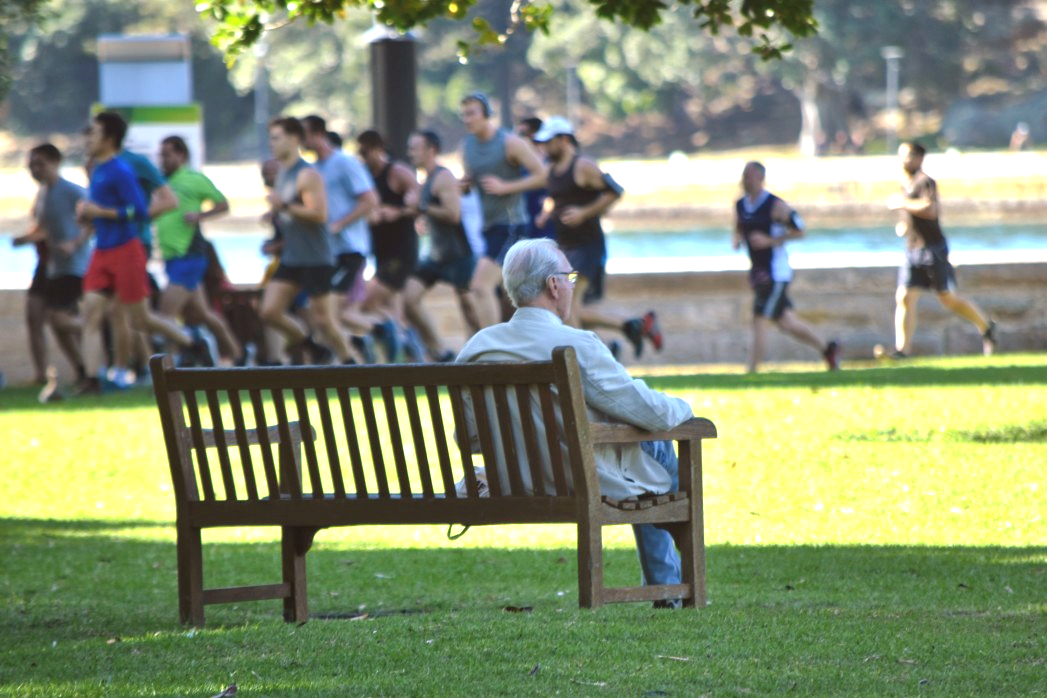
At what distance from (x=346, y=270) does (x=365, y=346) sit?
727mm

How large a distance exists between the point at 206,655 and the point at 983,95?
7785cm

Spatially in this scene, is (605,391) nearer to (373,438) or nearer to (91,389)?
(373,438)

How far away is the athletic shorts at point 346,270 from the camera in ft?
45.0

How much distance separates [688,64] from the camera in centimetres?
7975

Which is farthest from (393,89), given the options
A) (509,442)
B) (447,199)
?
(509,442)

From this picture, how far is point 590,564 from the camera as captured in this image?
5320mm

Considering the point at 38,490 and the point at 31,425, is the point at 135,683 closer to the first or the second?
the point at 38,490

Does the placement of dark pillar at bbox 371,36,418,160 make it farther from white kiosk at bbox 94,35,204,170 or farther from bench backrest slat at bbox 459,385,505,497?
bench backrest slat at bbox 459,385,505,497

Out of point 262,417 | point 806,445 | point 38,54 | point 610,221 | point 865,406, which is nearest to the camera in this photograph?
point 262,417

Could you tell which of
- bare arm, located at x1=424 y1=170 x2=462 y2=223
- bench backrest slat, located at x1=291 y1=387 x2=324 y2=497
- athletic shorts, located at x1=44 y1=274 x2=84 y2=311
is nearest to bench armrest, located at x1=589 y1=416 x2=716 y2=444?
bench backrest slat, located at x1=291 y1=387 x2=324 y2=497

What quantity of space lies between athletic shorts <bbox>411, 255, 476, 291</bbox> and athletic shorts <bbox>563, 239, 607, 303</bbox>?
3.16 feet

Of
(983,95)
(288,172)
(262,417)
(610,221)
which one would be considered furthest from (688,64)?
(262,417)

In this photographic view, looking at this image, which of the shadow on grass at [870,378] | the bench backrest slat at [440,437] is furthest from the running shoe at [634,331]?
the bench backrest slat at [440,437]

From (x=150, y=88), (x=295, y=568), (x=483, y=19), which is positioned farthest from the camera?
(x=150, y=88)
